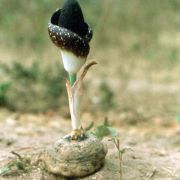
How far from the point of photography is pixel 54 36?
9.41 feet

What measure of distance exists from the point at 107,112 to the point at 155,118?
0.51 m

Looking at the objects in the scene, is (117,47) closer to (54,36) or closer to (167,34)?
(167,34)

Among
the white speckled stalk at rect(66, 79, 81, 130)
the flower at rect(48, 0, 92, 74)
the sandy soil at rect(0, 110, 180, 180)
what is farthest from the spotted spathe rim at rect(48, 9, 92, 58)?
the sandy soil at rect(0, 110, 180, 180)

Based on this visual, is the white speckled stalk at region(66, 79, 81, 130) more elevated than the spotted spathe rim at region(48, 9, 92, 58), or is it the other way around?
the spotted spathe rim at region(48, 9, 92, 58)

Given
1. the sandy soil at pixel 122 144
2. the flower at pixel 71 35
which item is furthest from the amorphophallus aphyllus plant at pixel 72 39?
the sandy soil at pixel 122 144

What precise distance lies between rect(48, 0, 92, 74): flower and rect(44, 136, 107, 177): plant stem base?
40 cm

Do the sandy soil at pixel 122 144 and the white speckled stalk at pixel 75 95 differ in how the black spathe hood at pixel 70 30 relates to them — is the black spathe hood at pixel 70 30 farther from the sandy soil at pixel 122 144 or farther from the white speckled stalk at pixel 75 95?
the sandy soil at pixel 122 144

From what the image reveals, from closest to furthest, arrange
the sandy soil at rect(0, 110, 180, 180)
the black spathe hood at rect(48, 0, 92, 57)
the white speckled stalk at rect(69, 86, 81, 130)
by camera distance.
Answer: the black spathe hood at rect(48, 0, 92, 57) → the white speckled stalk at rect(69, 86, 81, 130) → the sandy soil at rect(0, 110, 180, 180)

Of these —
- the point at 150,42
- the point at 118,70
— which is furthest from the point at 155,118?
the point at 150,42

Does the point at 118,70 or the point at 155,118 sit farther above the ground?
the point at 118,70

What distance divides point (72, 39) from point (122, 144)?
1.65 meters

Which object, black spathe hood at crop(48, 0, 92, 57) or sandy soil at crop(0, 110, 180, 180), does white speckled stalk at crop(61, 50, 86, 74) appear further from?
sandy soil at crop(0, 110, 180, 180)

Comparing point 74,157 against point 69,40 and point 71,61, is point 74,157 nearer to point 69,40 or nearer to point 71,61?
point 71,61

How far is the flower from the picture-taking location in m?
2.83
